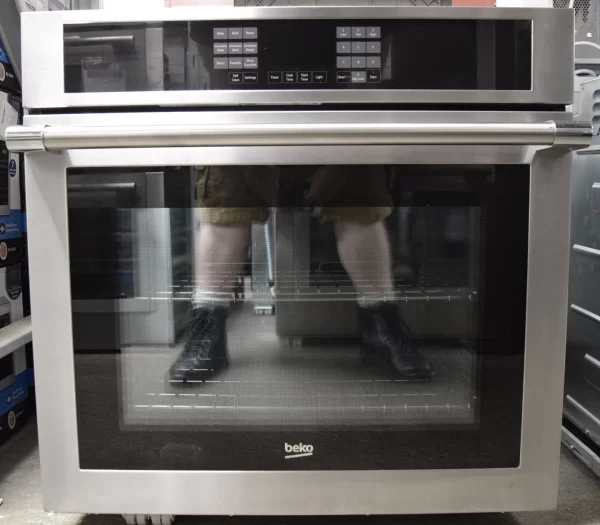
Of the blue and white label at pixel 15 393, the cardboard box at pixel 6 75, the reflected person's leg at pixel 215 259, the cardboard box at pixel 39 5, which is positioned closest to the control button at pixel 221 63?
the reflected person's leg at pixel 215 259

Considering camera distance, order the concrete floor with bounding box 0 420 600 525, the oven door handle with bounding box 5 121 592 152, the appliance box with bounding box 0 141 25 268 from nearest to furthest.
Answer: the oven door handle with bounding box 5 121 592 152 → the concrete floor with bounding box 0 420 600 525 → the appliance box with bounding box 0 141 25 268

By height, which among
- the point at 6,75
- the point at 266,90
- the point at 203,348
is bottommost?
the point at 203,348

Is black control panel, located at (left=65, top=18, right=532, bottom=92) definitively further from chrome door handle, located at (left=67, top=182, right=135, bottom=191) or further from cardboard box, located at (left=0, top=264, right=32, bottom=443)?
cardboard box, located at (left=0, top=264, right=32, bottom=443)

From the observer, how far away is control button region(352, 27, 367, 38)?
0.73 m

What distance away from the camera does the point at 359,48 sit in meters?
0.73

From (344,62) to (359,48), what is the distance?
3 cm

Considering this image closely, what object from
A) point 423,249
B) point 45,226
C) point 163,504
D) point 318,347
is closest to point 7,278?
point 45,226

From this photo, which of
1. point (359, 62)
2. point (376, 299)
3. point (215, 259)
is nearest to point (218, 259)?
point (215, 259)

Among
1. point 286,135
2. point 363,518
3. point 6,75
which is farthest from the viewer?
point 6,75

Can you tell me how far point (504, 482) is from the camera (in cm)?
78

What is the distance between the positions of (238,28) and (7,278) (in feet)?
2.49

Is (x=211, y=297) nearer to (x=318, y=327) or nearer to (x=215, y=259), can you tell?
(x=215, y=259)

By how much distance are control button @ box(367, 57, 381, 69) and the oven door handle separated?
9 centimetres

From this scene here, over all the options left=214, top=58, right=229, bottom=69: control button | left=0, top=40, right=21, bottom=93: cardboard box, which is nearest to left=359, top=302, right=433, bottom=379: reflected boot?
left=214, top=58, right=229, bottom=69: control button
